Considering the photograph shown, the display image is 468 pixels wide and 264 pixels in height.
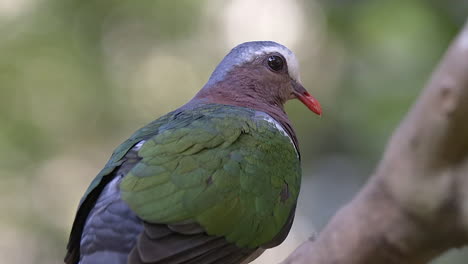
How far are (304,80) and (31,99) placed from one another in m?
3.27

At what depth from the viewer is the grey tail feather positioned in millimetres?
3162

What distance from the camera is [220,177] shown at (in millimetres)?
3482

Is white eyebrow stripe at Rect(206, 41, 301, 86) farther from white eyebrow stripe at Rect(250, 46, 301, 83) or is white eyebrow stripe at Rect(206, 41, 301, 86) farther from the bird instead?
the bird

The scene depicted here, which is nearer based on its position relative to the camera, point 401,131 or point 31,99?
point 401,131

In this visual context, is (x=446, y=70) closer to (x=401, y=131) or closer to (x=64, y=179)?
(x=401, y=131)

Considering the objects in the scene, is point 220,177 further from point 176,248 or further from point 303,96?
point 303,96

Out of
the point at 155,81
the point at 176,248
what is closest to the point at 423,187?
the point at 176,248

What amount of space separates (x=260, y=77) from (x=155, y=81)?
4.82 metres

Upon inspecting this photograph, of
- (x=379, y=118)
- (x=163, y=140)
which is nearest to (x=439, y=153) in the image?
(x=163, y=140)

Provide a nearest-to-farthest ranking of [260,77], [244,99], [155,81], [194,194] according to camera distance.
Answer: [194,194] < [244,99] < [260,77] < [155,81]

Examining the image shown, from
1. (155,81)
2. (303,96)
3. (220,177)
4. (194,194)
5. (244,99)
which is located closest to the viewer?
(194,194)

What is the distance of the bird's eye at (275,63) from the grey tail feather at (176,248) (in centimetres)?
177

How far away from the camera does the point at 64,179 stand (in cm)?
866

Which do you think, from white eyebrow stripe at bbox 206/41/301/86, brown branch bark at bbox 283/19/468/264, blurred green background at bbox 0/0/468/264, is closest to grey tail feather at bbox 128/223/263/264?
brown branch bark at bbox 283/19/468/264
